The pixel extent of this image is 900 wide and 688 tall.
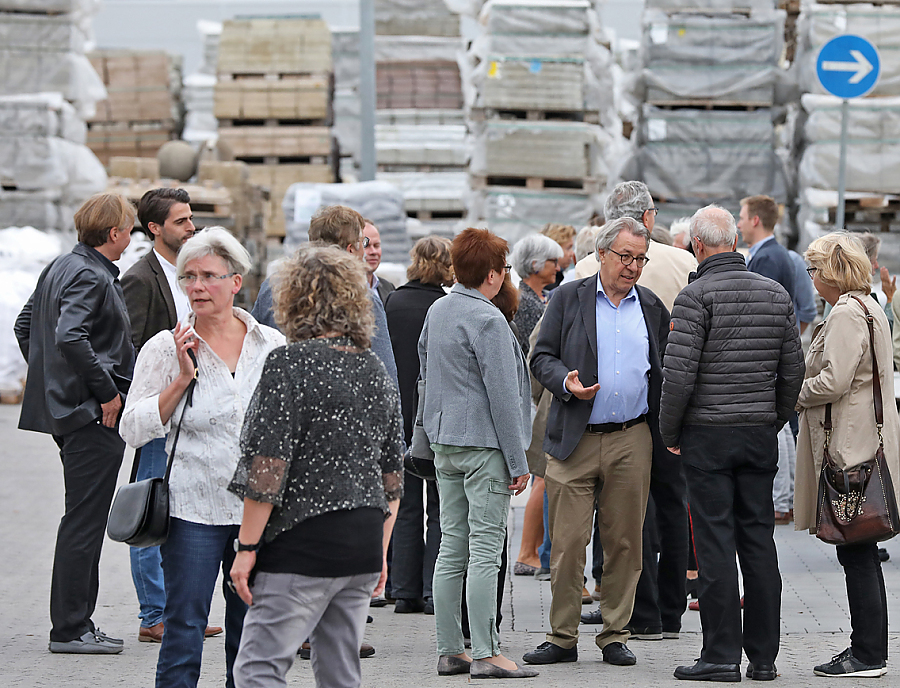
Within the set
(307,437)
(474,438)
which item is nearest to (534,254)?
(474,438)

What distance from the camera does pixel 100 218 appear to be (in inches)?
215

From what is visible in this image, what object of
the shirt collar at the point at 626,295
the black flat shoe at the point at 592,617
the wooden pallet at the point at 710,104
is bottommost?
the black flat shoe at the point at 592,617

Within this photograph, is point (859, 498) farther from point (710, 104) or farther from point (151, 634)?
point (710, 104)

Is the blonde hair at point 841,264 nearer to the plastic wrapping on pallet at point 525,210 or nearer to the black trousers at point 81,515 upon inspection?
the black trousers at point 81,515

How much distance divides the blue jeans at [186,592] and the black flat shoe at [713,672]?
2114mm

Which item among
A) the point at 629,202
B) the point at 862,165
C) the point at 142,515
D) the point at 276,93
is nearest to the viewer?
the point at 142,515

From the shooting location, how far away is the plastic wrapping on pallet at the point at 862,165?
1243cm

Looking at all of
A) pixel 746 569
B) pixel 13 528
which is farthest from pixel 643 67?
pixel 746 569

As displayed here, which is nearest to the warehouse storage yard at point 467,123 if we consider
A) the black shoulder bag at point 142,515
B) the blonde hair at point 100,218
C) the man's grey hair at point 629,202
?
the man's grey hair at point 629,202

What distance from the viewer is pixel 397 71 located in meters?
18.6

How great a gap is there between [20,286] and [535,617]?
31.1 feet

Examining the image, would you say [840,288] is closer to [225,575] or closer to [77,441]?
[225,575]

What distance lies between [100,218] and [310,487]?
2540mm

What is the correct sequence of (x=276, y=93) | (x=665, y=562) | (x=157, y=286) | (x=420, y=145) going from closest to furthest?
(x=157, y=286) < (x=665, y=562) < (x=276, y=93) < (x=420, y=145)
